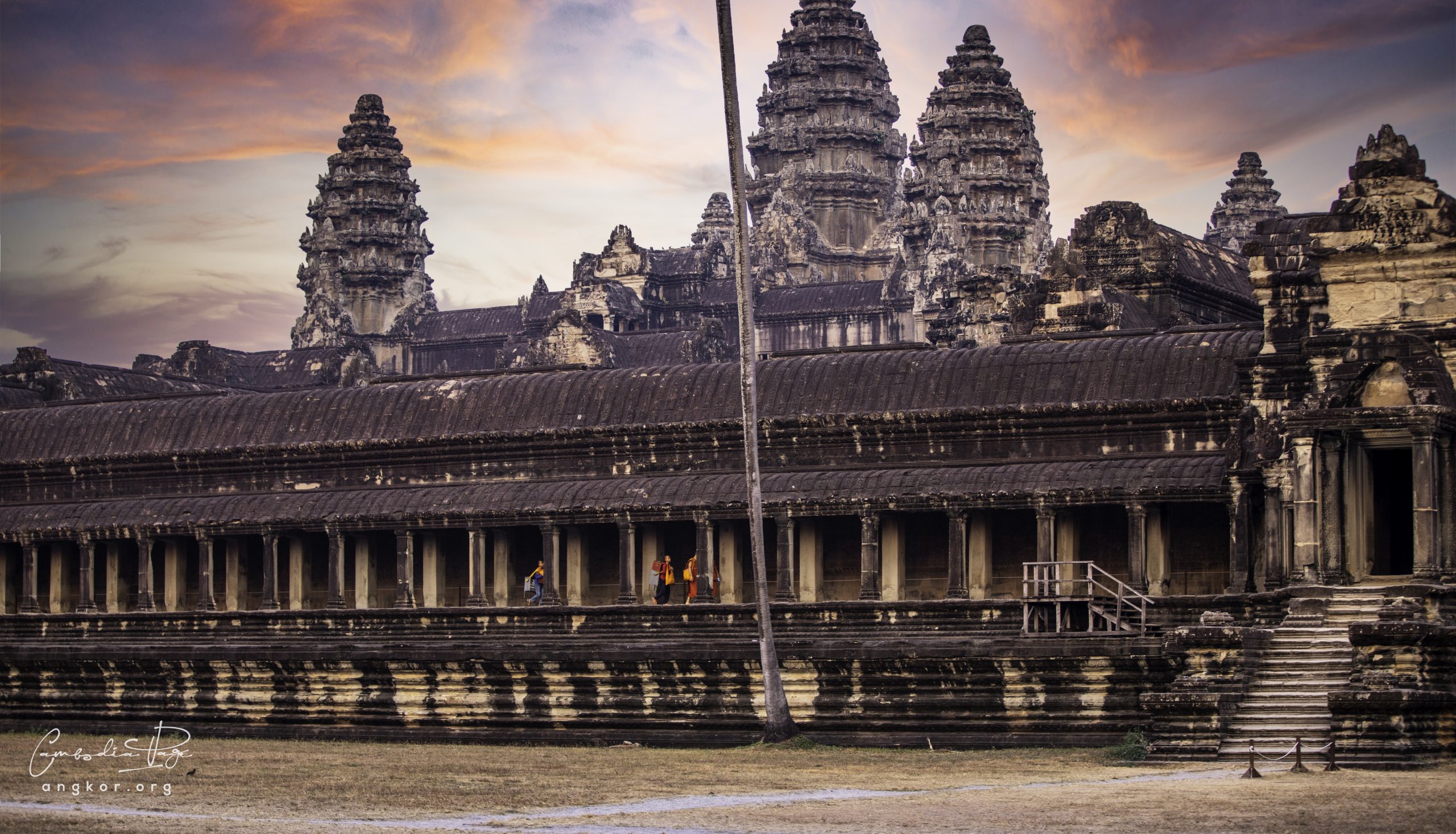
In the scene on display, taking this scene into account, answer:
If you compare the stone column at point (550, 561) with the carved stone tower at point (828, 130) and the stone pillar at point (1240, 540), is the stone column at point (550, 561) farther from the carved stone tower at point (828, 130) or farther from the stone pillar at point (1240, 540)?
the carved stone tower at point (828, 130)

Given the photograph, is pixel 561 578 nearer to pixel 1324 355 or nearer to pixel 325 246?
pixel 1324 355

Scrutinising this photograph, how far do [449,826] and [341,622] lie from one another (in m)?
17.2

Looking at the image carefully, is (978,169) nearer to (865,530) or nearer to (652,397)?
(652,397)

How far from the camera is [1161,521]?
3192 centimetres

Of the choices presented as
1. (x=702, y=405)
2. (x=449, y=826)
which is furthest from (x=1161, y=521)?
(x=449, y=826)

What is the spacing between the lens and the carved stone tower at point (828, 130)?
9438cm

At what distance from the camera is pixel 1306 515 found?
26656 mm

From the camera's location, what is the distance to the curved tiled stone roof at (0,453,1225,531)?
31.5m

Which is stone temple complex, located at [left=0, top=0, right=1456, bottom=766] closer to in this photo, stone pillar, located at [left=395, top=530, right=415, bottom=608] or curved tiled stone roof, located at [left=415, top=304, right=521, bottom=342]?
stone pillar, located at [left=395, top=530, right=415, bottom=608]

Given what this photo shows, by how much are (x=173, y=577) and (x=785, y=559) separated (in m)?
12.5

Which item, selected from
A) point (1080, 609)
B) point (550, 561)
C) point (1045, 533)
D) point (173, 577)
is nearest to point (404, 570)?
point (550, 561)

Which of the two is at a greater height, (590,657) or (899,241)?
(899,241)

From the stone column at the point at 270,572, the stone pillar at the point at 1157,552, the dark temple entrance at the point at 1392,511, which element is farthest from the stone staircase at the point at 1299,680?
the stone column at the point at 270,572

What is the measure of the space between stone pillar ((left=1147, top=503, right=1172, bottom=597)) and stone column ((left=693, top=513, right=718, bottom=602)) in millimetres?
6679
